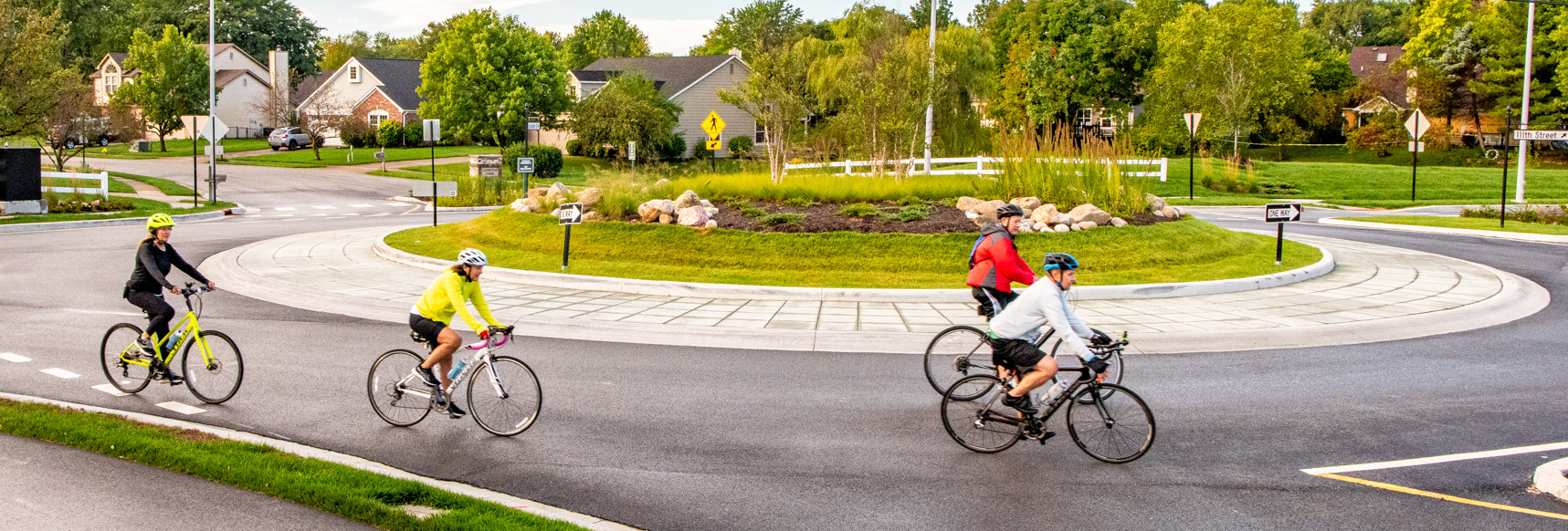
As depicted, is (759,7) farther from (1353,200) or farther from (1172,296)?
(1172,296)

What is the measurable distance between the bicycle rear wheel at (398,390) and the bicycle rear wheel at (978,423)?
382cm

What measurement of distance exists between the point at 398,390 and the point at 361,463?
3.43 ft

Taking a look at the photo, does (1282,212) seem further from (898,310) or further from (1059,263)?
(1059,263)

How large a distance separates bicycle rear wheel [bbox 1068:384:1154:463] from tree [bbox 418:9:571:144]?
4877cm

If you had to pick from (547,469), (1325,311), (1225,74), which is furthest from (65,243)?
(1225,74)

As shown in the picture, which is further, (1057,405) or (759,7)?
(759,7)

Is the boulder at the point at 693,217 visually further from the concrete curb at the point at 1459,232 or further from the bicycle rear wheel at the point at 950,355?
the concrete curb at the point at 1459,232

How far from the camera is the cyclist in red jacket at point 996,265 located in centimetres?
870

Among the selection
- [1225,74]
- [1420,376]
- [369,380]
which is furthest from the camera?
[1225,74]

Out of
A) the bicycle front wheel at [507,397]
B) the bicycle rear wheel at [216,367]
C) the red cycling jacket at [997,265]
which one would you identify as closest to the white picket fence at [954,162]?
the red cycling jacket at [997,265]

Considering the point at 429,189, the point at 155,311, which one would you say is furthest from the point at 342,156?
the point at 155,311

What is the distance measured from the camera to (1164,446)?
7.39 metres

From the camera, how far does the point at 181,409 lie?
27.3ft

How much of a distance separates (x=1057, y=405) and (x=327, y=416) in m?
5.42
